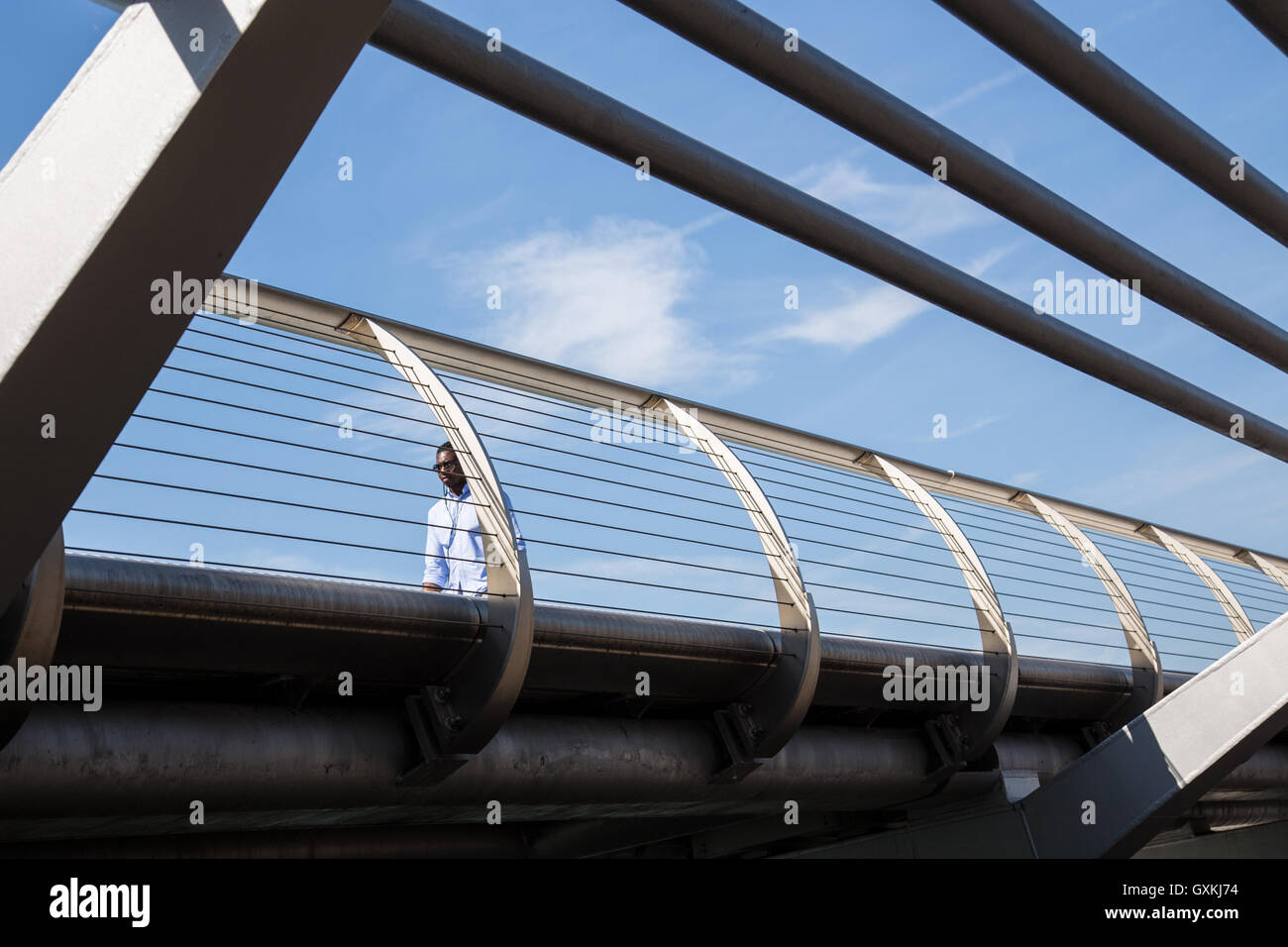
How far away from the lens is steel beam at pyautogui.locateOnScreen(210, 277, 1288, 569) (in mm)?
5508

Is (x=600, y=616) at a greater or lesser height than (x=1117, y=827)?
greater

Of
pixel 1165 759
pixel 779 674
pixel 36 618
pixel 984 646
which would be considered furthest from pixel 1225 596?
pixel 36 618

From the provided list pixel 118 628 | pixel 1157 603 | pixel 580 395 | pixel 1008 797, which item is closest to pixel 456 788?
pixel 118 628

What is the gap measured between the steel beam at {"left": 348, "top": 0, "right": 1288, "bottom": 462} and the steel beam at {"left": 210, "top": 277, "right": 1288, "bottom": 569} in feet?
4.62

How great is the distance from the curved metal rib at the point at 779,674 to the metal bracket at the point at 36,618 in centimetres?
344

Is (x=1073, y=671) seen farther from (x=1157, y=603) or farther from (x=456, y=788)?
(x=456, y=788)

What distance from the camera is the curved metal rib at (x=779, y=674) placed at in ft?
19.7

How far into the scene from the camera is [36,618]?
349cm

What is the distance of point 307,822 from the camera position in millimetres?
5172

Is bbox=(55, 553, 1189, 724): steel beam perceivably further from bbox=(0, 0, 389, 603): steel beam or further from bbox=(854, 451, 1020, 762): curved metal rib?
bbox=(0, 0, 389, 603): steel beam

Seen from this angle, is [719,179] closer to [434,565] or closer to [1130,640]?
[434,565]

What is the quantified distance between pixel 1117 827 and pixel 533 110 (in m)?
5.89

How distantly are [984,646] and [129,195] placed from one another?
6.12 meters

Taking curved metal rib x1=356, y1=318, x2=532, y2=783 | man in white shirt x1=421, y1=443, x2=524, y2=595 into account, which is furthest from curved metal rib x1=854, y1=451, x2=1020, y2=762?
curved metal rib x1=356, y1=318, x2=532, y2=783
